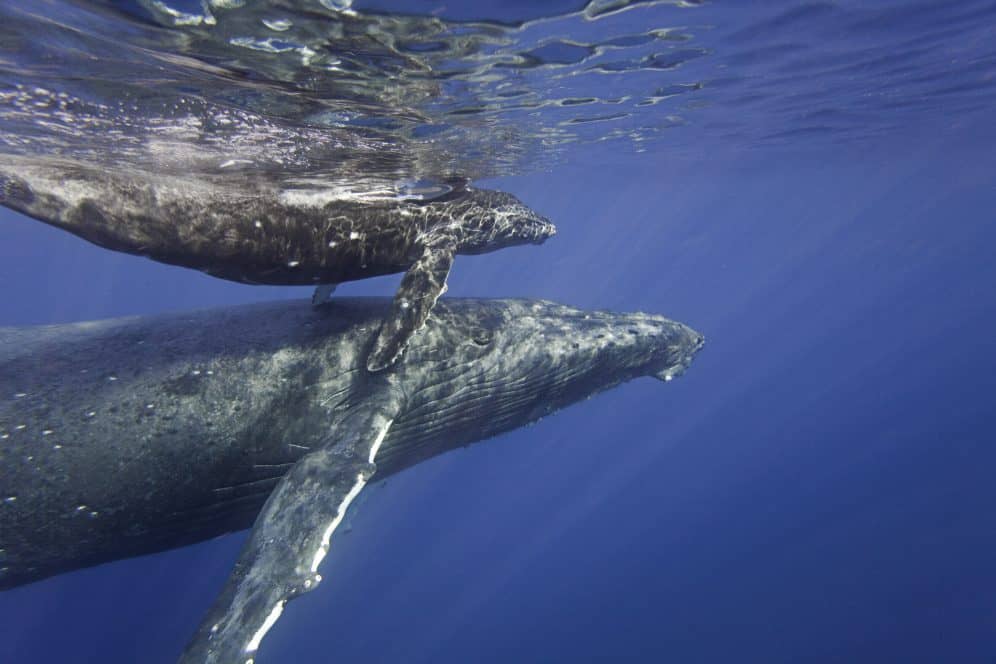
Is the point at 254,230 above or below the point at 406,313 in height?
above

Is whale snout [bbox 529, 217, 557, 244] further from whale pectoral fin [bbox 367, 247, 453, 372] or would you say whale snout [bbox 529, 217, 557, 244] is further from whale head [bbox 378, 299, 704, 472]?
whale pectoral fin [bbox 367, 247, 453, 372]

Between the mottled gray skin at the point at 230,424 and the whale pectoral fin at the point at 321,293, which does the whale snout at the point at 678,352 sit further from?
the whale pectoral fin at the point at 321,293

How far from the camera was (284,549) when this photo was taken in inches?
168

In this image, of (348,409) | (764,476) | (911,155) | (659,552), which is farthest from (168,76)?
(764,476)

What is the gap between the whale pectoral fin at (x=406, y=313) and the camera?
19.2ft

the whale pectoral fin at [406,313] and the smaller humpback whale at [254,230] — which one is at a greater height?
the smaller humpback whale at [254,230]

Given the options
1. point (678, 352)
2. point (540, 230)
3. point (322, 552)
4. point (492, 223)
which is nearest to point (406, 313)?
point (322, 552)

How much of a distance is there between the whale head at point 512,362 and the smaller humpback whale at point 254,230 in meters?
0.76

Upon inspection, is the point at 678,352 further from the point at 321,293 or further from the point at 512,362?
the point at 321,293

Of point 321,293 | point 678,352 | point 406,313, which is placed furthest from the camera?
point 678,352

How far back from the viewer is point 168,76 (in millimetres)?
8023

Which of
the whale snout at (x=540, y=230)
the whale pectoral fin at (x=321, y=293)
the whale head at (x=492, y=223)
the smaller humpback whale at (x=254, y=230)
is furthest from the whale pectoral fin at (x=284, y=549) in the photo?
the whale snout at (x=540, y=230)

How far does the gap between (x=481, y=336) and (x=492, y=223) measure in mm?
2691

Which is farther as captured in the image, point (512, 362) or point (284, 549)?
point (512, 362)
